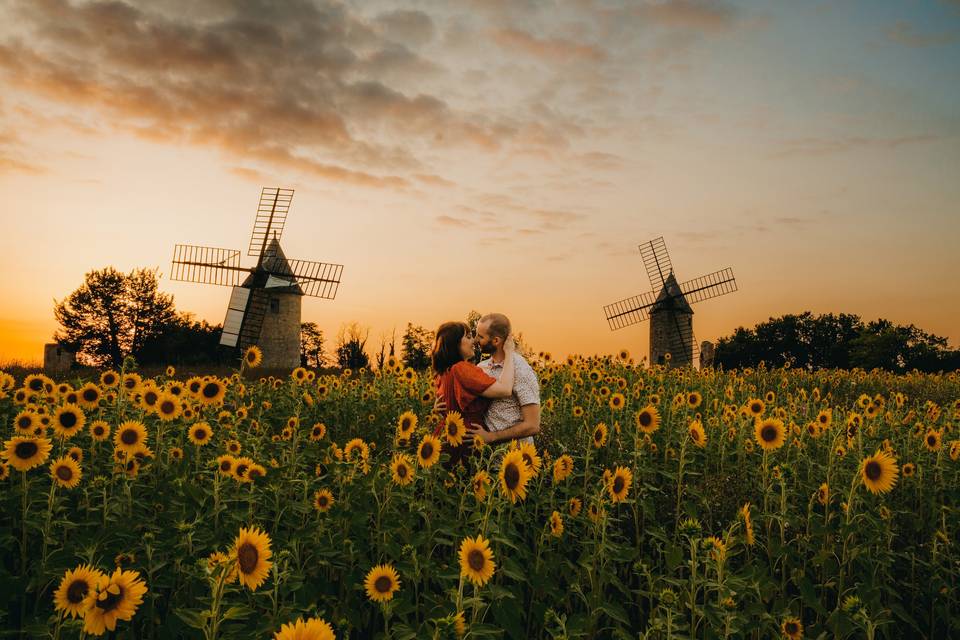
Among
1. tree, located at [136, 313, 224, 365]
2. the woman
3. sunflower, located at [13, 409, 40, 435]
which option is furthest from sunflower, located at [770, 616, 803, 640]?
tree, located at [136, 313, 224, 365]

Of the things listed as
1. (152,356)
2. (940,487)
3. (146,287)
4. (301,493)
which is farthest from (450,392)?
(146,287)

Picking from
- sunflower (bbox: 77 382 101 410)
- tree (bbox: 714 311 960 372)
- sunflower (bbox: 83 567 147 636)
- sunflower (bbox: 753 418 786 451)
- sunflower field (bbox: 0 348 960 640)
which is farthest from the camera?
tree (bbox: 714 311 960 372)

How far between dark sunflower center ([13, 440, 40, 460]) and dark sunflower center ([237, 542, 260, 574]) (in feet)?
5.86

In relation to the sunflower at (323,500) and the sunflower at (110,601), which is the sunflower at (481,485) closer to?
the sunflower at (323,500)

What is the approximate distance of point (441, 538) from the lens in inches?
132

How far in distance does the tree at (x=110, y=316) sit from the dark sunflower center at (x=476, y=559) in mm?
49182

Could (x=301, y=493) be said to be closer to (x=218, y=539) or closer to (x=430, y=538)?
(x=218, y=539)

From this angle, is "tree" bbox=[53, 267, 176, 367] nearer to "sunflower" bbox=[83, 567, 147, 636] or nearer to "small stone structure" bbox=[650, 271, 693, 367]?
"small stone structure" bbox=[650, 271, 693, 367]

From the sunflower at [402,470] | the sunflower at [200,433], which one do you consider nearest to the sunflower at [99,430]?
the sunflower at [200,433]

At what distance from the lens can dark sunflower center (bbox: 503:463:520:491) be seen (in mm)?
2969

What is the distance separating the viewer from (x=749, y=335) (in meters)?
57.0

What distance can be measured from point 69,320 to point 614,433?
49.9 m

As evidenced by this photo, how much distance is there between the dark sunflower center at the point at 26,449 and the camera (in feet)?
10.7

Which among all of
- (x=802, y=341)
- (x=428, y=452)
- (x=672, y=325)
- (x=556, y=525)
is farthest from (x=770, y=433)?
(x=802, y=341)
